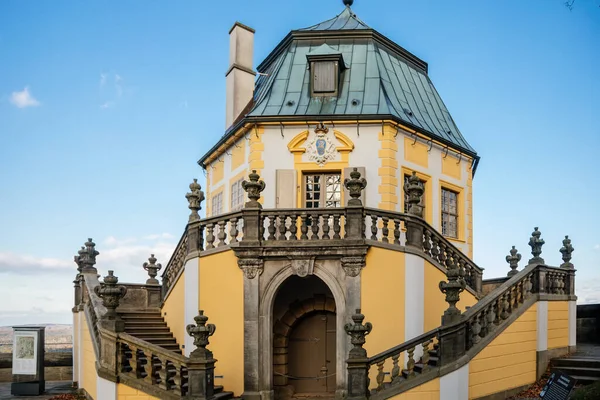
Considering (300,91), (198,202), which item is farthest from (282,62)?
(198,202)

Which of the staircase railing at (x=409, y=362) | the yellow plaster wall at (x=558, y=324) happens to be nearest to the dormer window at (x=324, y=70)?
the yellow plaster wall at (x=558, y=324)

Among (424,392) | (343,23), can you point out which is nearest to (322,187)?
(343,23)

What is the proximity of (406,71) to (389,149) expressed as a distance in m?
4.56

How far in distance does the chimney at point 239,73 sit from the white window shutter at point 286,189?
12.1 feet

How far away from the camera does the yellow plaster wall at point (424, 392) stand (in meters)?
11.1

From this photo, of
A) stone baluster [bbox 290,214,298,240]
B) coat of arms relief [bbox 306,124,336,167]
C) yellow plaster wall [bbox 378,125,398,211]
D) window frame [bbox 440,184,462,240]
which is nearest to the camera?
stone baluster [bbox 290,214,298,240]

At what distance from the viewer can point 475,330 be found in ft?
38.9

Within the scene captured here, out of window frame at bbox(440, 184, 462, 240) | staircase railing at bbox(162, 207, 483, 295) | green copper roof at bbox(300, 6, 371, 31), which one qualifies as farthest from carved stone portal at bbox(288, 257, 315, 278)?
green copper roof at bbox(300, 6, 371, 31)

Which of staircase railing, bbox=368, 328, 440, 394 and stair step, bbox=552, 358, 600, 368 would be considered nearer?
staircase railing, bbox=368, 328, 440, 394

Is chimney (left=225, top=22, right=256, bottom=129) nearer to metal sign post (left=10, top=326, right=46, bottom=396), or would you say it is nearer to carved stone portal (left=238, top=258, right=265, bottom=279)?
carved stone portal (left=238, top=258, right=265, bottom=279)

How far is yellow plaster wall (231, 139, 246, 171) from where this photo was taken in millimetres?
17953

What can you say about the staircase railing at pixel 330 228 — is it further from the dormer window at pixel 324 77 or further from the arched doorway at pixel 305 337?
the dormer window at pixel 324 77

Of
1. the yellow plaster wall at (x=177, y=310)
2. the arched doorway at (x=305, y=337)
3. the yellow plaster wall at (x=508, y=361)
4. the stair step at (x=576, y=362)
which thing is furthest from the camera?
the yellow plaster wall at (x=177, y=310)

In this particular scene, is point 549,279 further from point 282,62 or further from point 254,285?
point 282,62
